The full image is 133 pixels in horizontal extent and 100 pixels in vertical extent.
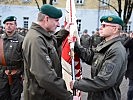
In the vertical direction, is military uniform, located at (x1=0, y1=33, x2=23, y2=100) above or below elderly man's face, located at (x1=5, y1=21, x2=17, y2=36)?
below

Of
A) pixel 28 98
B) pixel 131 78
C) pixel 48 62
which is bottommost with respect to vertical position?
pixel 131 78

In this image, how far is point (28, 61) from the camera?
3.96 m

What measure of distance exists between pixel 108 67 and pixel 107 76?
0.11 meters

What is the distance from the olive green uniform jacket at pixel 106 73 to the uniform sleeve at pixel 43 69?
0.34 meters

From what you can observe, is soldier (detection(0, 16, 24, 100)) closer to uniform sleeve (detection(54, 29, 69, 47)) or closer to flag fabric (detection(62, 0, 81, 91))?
uniform sleeve (detection(54, 29, 69, 47))

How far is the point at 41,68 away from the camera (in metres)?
3.82

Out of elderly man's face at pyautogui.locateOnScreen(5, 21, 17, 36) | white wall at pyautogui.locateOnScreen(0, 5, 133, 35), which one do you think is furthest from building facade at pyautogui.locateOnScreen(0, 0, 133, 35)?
elderly man's face at pyautogui.locateOnScreen(5, 21, 17, 36)

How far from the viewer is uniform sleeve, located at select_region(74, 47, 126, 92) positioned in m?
4.00

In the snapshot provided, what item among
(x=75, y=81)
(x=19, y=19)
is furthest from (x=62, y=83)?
(x=19, y=19)

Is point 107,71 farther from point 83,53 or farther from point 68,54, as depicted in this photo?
point 83,53

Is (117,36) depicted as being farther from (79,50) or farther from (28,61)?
(28,61)

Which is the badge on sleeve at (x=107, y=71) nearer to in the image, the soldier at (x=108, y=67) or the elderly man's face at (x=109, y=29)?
the soldier at (x=108, y=67)

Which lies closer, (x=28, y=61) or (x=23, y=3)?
(x=28, y=61)

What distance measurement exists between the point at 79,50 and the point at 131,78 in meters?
Answer: 3.29
